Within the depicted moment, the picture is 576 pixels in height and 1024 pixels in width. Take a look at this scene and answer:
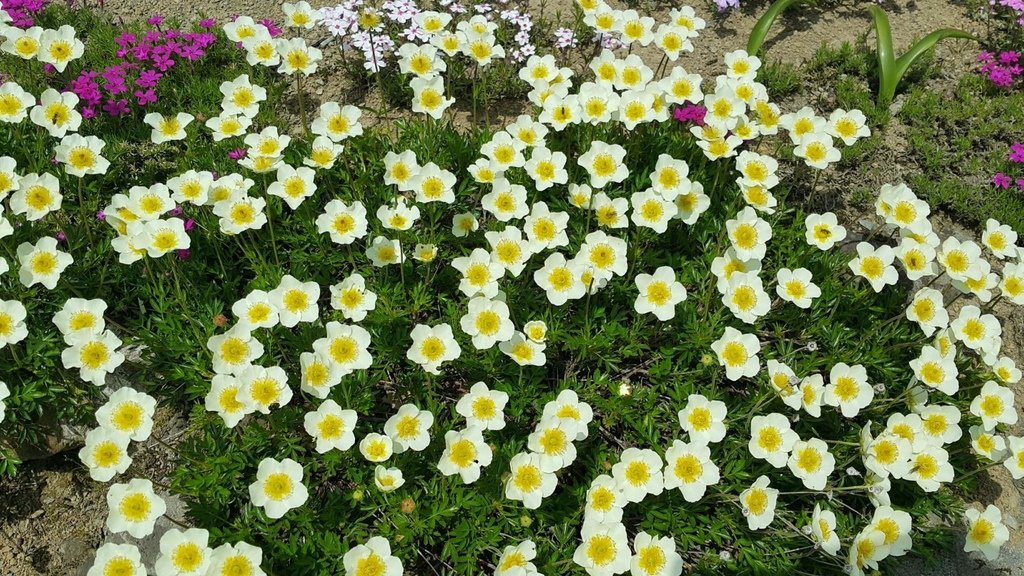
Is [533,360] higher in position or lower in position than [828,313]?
higher

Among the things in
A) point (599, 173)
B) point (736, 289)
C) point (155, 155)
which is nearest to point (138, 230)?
point (155, 155)

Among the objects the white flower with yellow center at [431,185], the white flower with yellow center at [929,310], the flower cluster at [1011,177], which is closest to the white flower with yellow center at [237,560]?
the white flower with yellow center at [431,185]

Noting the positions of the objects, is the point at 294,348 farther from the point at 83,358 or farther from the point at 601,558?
the point at 601,558

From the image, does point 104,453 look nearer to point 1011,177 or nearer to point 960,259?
point 960,259

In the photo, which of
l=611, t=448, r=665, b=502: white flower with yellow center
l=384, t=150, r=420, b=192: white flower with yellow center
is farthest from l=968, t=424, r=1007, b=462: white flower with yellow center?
l=384, t=150, r=420, b=192: white flower with yellow center

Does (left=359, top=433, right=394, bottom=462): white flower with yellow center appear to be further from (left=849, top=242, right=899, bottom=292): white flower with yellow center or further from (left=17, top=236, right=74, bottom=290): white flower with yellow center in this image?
(left=849, top=242, right=899, bottom=292): white flower with yellow center

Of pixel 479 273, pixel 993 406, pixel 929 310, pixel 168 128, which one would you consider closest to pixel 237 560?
pixel 479 273

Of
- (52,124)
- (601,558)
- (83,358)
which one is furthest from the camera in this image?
(52,124)
